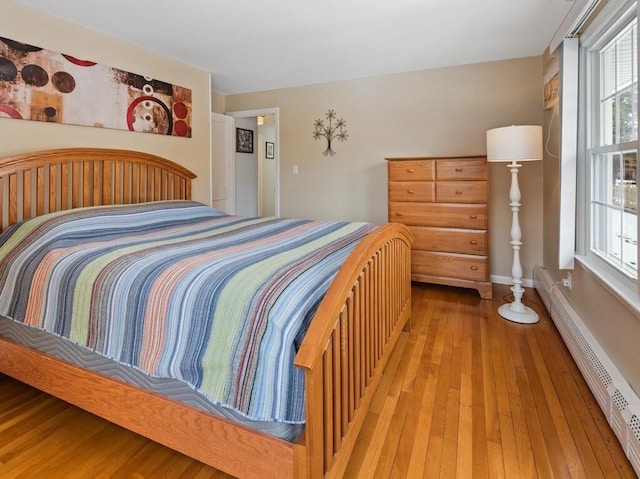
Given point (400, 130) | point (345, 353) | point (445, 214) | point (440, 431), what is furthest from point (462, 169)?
point (345, 353)

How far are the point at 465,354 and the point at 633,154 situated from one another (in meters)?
1.37

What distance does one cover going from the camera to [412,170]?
347cm

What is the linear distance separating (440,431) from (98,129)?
9.94 ft

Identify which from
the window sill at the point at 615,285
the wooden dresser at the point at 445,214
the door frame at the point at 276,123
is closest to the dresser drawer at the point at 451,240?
the wooden dresser at the point at 445,214

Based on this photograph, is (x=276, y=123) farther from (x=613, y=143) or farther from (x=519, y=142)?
(x=613, y=143)

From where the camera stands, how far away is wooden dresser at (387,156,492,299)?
3.26m

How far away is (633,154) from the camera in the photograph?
1.85m

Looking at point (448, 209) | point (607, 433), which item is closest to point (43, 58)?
point (448, 209)

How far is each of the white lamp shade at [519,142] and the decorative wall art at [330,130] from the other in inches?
75.8

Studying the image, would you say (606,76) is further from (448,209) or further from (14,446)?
(14,446)

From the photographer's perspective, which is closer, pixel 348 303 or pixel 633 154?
pixel 348 303

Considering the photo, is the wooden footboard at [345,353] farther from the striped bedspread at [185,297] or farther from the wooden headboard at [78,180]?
the wooden headboard at [78,180]

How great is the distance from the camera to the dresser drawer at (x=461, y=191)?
3236mm

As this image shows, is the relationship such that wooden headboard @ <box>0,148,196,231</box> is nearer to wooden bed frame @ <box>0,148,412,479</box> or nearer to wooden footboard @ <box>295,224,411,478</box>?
wooden bed frame @ <box>0,148,412,479</box>
